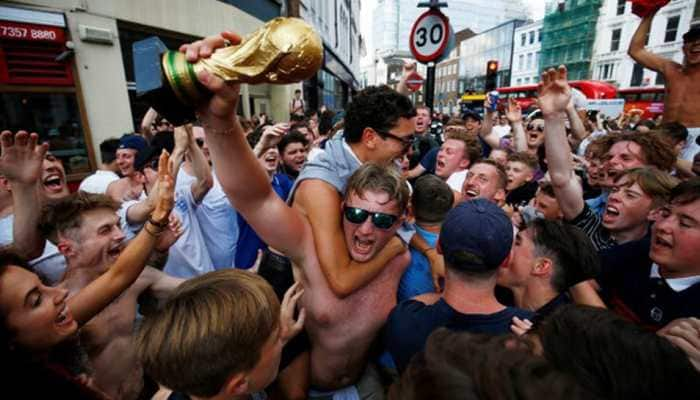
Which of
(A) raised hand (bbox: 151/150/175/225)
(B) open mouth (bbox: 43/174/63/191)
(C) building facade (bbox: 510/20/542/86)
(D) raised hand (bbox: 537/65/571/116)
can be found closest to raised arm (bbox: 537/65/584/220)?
(D) raised hand (bbox: 537/65/571/116)

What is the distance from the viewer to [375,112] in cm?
211

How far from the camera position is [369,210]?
5.45 feet

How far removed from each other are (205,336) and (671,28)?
42.6 m

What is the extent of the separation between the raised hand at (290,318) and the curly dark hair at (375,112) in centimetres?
107

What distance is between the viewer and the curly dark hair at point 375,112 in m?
2.11

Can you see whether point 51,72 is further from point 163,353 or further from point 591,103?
point 591,103

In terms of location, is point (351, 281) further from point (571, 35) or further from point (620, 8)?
point (571, 35)

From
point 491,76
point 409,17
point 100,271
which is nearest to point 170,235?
point 100,271

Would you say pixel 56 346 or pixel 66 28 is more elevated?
pixel 66 28

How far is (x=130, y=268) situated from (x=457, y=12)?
92120 millimetres

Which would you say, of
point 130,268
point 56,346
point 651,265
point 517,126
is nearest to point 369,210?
point 130,268

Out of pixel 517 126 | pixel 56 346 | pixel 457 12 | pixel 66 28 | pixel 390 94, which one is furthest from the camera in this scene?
pixel 457 12

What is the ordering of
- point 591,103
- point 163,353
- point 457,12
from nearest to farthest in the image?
point 163,353 < point 591,103 < point 457,12

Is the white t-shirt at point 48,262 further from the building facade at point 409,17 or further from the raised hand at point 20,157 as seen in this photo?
the building facade at point 409,17
